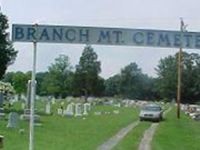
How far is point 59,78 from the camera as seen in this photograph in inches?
6038

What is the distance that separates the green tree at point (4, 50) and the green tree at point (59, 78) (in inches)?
3380

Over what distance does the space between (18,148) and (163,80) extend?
5381 inches

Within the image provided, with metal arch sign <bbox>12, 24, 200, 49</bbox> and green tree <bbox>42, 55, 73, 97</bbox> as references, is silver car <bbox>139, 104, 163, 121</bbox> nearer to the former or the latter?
metal arch sign <bbox>12, 24, 200, 49</bbox>

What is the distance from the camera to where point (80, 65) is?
6176 inches

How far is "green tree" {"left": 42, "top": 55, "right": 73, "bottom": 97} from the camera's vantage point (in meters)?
152

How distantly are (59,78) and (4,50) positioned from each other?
91365 millimetres

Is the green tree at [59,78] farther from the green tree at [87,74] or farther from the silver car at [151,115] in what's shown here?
the silver car at [151,115]

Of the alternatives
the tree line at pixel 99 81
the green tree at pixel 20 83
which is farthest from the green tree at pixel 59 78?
the green tree at pixel 20 83

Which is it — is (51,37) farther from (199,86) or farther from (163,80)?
(163,80)

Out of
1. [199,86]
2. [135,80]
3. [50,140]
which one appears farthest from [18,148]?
[135,80]

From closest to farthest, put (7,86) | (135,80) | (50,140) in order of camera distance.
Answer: (50,140), (7,86), (135,80)

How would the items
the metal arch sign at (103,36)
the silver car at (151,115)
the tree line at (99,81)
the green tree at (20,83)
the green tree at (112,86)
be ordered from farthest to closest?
1. the green tree at (112,86)
2. the tree line at (99,81)
3. the green tree at (20,83)
4. the silver car at (151,115)
5. the metal arch sign at (103,36)

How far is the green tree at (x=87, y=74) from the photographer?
6063 inches

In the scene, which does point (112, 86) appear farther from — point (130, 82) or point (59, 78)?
point (59, 78)
